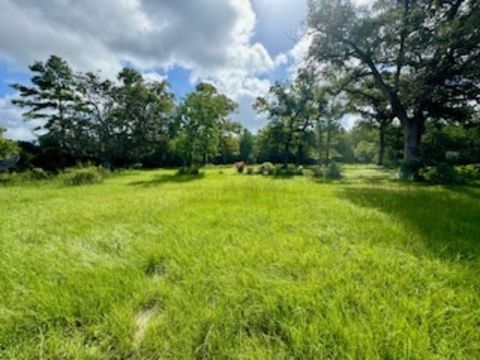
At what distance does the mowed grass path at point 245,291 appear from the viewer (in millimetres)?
1474

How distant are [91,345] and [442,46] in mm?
13693

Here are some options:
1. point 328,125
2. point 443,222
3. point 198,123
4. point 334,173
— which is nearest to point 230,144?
point 328,125

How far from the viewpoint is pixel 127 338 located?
1567 millimetres

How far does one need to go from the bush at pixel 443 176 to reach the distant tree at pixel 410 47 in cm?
234

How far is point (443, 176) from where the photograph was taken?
10258 millimetres

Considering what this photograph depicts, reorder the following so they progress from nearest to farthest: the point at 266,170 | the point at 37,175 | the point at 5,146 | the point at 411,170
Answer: the point at 411,170 < the point at 37,175 < the point at 5,146 < the point at 266,170

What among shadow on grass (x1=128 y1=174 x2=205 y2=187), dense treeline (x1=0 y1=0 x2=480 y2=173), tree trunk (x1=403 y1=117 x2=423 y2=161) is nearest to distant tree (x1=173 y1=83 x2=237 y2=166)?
dense treeline (x1=0 y1=0 x2=480 y2=173)

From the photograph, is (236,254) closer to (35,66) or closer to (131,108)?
(131,108)

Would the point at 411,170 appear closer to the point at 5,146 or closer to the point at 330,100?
the point at 330,100

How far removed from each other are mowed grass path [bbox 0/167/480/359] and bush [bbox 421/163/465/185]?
807 centimetres

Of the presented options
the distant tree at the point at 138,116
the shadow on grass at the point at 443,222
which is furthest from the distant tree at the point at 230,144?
the shadow on grass at the point at 443,222

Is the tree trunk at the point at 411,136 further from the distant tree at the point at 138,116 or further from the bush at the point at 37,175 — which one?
the distant tree at the point at 138,116

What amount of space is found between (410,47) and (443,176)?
6166 millimetres

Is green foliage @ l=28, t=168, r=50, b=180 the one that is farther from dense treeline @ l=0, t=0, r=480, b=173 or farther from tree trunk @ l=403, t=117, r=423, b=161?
tree trunk @ l=403, t=117, r=423, b=161
